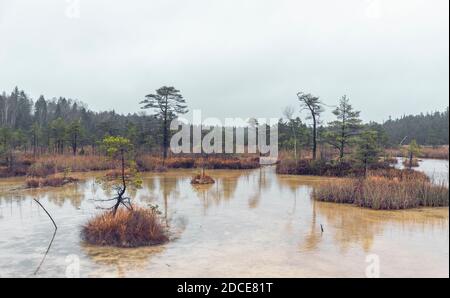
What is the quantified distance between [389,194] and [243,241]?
5572 mm

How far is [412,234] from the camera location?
28.1ft

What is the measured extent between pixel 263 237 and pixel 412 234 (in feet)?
10.0

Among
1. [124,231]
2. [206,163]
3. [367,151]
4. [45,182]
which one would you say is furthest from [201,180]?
[124,231]

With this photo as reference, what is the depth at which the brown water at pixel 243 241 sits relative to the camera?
20.7 ft

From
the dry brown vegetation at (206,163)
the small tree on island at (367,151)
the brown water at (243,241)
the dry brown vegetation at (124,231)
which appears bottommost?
the brown water at (243,241)

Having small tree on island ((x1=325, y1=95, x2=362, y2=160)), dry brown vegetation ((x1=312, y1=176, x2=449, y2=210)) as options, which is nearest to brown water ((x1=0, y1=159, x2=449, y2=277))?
dry brown vegetation ((x1=312, y1=176, x2=449, y2=210))

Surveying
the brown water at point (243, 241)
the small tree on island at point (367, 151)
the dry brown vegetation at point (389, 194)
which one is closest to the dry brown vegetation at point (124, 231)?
the brown water at point (243, 241)

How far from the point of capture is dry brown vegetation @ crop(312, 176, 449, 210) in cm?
1160

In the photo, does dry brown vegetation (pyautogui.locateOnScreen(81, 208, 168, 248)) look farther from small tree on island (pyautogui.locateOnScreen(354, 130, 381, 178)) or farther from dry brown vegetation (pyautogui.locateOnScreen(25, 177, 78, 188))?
small tree on island (pyautogui.locateOnScreen(354, 130, 381, 178))

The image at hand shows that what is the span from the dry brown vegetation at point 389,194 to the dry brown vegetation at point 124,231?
646cm

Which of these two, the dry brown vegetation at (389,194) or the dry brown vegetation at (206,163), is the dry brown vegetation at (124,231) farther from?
the dry brown vegetation at (206,163)

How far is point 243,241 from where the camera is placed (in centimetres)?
814

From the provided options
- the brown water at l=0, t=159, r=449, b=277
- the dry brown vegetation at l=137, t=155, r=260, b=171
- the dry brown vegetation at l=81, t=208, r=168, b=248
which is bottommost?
the brown water at l=0, t=159, r=449, b=277

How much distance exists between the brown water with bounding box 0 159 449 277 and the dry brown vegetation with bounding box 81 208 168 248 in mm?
276
